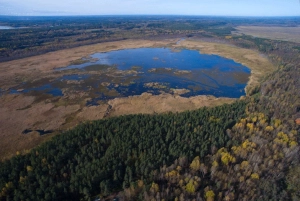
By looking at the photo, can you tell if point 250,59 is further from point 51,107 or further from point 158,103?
point 51,107

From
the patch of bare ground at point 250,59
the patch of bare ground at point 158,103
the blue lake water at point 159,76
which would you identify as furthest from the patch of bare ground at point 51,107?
the blue lake water at point 159,76

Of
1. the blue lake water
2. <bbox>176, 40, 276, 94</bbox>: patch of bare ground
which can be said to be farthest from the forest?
<bbox>176, 40, 276, 94</bbox>: patch of bare ground

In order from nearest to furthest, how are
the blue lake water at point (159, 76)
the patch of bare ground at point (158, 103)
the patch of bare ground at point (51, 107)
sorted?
the patch of bare ground at point (51, 107) < the patch of bare ground at point (158, 103) < the blue lake water at point (159, 76)

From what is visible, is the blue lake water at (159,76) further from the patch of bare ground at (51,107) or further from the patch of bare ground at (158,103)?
the patch of bare ground at (51,107)

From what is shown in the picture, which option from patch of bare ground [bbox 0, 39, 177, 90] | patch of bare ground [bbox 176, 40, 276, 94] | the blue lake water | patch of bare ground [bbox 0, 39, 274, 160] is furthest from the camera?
patch of bare ground [bbox 176, 40, 276, 94]

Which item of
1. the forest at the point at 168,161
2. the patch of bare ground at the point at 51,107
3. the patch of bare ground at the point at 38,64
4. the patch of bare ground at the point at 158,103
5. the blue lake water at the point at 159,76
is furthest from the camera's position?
the patch of bare ground at the point at 38,64

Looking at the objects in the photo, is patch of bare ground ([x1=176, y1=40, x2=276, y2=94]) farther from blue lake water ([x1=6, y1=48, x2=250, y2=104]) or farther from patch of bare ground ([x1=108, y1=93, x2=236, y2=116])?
patch of bare ground ([x1=108, y1=93, x2=236, y2=116])
